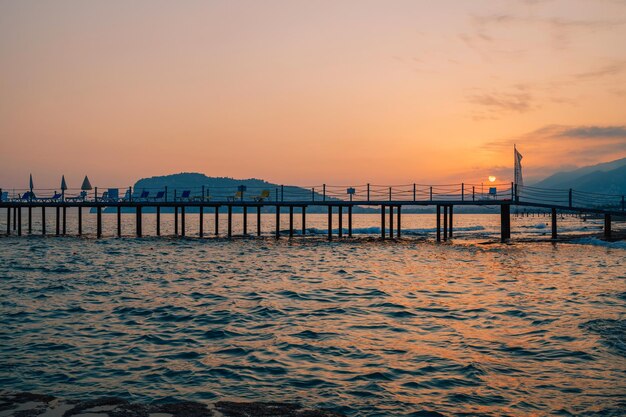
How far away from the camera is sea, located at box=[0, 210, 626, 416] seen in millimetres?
8203

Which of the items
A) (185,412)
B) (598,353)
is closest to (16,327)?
(185,412)

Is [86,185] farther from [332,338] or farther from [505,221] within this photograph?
[332,338]

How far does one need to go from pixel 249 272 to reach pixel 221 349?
12940 mm

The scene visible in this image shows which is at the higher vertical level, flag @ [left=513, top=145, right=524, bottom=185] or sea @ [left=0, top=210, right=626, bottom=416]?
flag @ [left=513, top=145, right=524, bottom=185]

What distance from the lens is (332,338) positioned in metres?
11.6

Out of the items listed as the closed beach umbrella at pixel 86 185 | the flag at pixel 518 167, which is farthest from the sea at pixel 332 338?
the closed beach umbrella at pixel 86 185

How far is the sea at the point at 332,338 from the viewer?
820cm

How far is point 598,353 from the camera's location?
10.3m

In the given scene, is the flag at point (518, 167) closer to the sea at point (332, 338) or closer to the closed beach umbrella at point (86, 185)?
the sea at point (332, 338)

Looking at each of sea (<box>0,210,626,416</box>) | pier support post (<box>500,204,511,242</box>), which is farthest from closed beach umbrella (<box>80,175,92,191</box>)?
pier support post (<box>500,204,511,242</box>)

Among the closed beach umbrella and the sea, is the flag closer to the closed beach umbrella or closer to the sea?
the sea

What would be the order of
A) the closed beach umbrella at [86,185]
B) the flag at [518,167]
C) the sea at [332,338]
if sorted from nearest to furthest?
the sea at [332,338] < the flag at [518,167] < the closed beach umbrella at [86,185]

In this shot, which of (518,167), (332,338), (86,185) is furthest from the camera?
(86,185)

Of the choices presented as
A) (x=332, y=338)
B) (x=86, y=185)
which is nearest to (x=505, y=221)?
(x=332, y=338)
